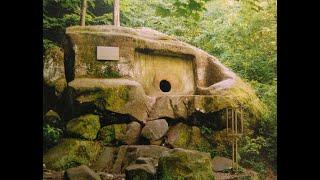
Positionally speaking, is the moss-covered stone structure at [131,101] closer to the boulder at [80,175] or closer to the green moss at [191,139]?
the green moss at [191,139]

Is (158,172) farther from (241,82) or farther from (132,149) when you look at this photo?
(241,82)

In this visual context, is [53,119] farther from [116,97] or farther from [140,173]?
[140,173]

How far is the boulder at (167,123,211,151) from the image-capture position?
27.1 feet

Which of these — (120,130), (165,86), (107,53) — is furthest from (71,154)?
(165,86)

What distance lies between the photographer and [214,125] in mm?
8516

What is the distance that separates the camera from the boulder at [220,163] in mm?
7728

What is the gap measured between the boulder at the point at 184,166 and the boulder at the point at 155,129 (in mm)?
1690

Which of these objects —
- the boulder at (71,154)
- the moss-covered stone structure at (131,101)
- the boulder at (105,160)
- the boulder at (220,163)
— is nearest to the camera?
the boulder at (71,154)

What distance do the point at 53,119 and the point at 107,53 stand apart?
179cm

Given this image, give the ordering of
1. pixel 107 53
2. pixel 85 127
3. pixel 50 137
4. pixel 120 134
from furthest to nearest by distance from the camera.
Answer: pixel 107 53 → pixel 120 134 → pixel 85 127 → pixel 50 137

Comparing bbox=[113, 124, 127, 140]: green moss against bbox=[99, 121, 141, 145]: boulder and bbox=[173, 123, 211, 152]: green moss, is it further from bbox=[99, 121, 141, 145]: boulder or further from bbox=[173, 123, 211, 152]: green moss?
bbox=[173, 123, 211, 152]: green moss

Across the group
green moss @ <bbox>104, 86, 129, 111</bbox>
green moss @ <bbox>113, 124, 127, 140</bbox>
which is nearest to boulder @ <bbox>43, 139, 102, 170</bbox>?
green moss @ <bbox>113, 124, 127, 140</bbox>

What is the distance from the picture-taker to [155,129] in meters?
8.12

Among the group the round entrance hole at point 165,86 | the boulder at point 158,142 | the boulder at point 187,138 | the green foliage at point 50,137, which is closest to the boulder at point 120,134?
the boulder at point 158,142
